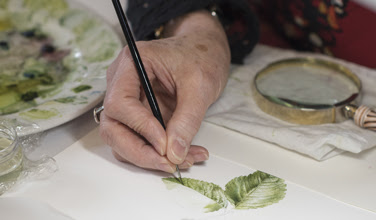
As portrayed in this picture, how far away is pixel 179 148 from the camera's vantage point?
575 mm

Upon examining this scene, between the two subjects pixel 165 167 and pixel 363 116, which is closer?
pixel 165 167

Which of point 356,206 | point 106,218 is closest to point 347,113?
point 356,206

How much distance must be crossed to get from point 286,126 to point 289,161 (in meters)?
0.08

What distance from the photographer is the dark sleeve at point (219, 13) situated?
32.6 inches

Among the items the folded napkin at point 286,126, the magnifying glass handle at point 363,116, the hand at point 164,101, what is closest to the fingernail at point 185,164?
the hand at point 164,101

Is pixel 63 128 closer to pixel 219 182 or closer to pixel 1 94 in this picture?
pixel 1 94

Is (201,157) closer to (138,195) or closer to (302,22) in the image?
(138,195)

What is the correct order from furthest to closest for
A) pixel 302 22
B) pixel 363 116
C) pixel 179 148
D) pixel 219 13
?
pixel 302 22 < pixel 219 13 < pixel 363 116 < pixel 179 148

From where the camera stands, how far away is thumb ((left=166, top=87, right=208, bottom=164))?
576mm

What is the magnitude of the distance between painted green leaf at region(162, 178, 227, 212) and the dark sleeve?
13.7 inches

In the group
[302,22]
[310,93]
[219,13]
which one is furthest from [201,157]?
[302,22]

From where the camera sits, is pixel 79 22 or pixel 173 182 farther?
pixel 79 22

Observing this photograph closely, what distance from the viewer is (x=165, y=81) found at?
67 cm

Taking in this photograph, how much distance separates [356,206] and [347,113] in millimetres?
191
